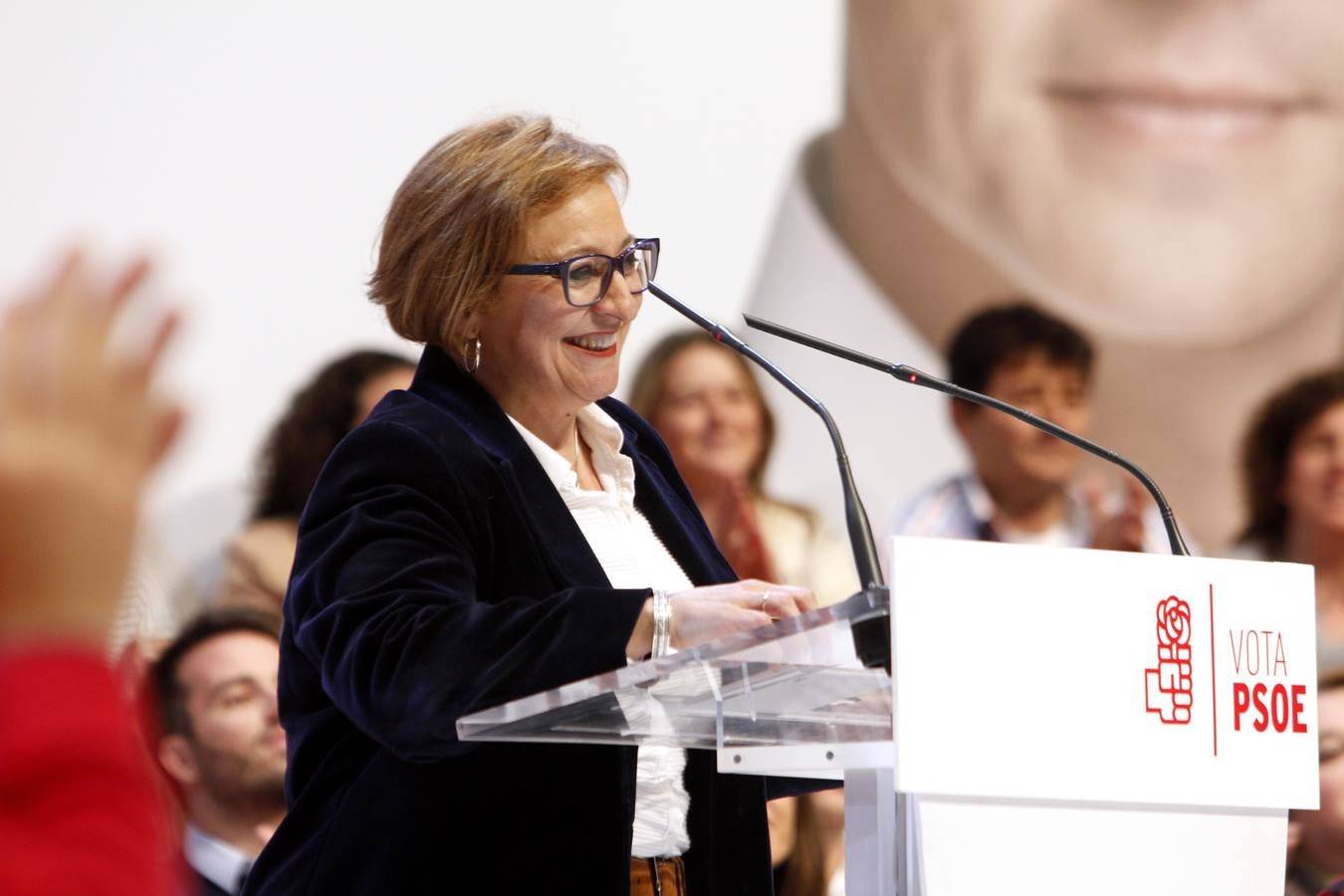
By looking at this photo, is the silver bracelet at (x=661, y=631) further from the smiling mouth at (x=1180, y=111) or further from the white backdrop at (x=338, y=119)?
the smiling mouth at (x=1180, y=111)

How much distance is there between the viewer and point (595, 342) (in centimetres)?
233

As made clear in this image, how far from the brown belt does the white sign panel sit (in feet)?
1.56

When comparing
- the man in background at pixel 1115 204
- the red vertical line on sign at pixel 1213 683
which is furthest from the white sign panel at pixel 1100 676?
the man in background at pixel 1115 204

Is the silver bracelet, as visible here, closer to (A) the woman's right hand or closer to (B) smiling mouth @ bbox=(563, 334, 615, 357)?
(A) the woman's right hand

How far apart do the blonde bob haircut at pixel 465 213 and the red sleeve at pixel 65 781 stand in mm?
1453

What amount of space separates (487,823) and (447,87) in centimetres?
256

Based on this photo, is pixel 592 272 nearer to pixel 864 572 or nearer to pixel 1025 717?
pixel 864 572

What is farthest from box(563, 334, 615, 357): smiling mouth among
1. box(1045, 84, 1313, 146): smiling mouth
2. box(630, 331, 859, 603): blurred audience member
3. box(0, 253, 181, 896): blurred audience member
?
box(1045, 84, 1313, 146): smiling mouth

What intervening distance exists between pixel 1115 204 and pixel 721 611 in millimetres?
3658

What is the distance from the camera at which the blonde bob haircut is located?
88.9 inches

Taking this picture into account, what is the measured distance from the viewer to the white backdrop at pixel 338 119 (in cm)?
390

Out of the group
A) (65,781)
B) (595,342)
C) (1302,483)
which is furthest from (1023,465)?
(65,781)

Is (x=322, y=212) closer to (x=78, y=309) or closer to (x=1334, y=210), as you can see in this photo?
(x=1334, y=210)

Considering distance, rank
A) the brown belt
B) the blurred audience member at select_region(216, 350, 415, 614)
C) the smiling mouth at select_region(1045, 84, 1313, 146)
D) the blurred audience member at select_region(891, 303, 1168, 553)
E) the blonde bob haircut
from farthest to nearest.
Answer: the smiling mouth at select_region(1045, 84, 1313, 146) → the blurred audience member at select_region(891, 303, 1168, 553) → the blurred audience member at select_region(216, 350, 415, 614) → the blonde bob haircut → the brown belt
